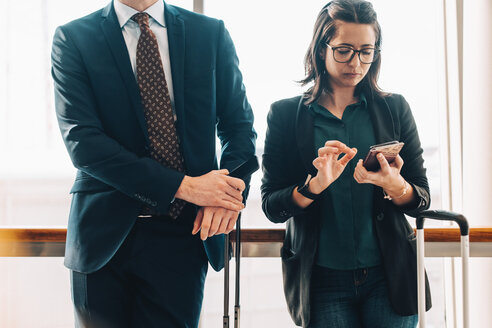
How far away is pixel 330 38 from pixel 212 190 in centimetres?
66

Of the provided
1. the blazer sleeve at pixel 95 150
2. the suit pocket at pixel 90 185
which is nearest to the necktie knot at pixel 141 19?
the blazer sleeve at pixel 95 150

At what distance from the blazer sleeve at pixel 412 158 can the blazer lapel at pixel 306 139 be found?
1.03 ft

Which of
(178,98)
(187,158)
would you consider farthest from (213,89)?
(187,158)

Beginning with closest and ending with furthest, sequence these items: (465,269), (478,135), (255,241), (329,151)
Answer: (465,269), (329,151), (255,241), (478,135)

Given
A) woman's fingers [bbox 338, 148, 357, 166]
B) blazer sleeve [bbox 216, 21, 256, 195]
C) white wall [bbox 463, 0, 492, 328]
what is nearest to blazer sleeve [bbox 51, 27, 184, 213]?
blazer sleeve [bbox 216, 21, 256, 195]

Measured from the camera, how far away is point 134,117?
1.26 metres

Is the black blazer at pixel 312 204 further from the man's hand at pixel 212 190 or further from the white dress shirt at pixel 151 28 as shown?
the white dress shirt at pixel 151 28

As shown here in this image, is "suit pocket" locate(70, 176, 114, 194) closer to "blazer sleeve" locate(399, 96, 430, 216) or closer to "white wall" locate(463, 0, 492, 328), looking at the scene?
"blazer sleeve" locate(399, 96, 430, 216)

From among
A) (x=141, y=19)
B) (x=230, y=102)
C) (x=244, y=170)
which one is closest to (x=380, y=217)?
(x=244, y=170)

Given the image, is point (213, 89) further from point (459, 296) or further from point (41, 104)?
point (459, 296)

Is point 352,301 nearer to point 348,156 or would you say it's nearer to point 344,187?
point 344,187

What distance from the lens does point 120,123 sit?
4.14ft

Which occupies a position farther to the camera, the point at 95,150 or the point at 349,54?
the point at 349,54

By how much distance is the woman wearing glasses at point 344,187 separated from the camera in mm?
1309
